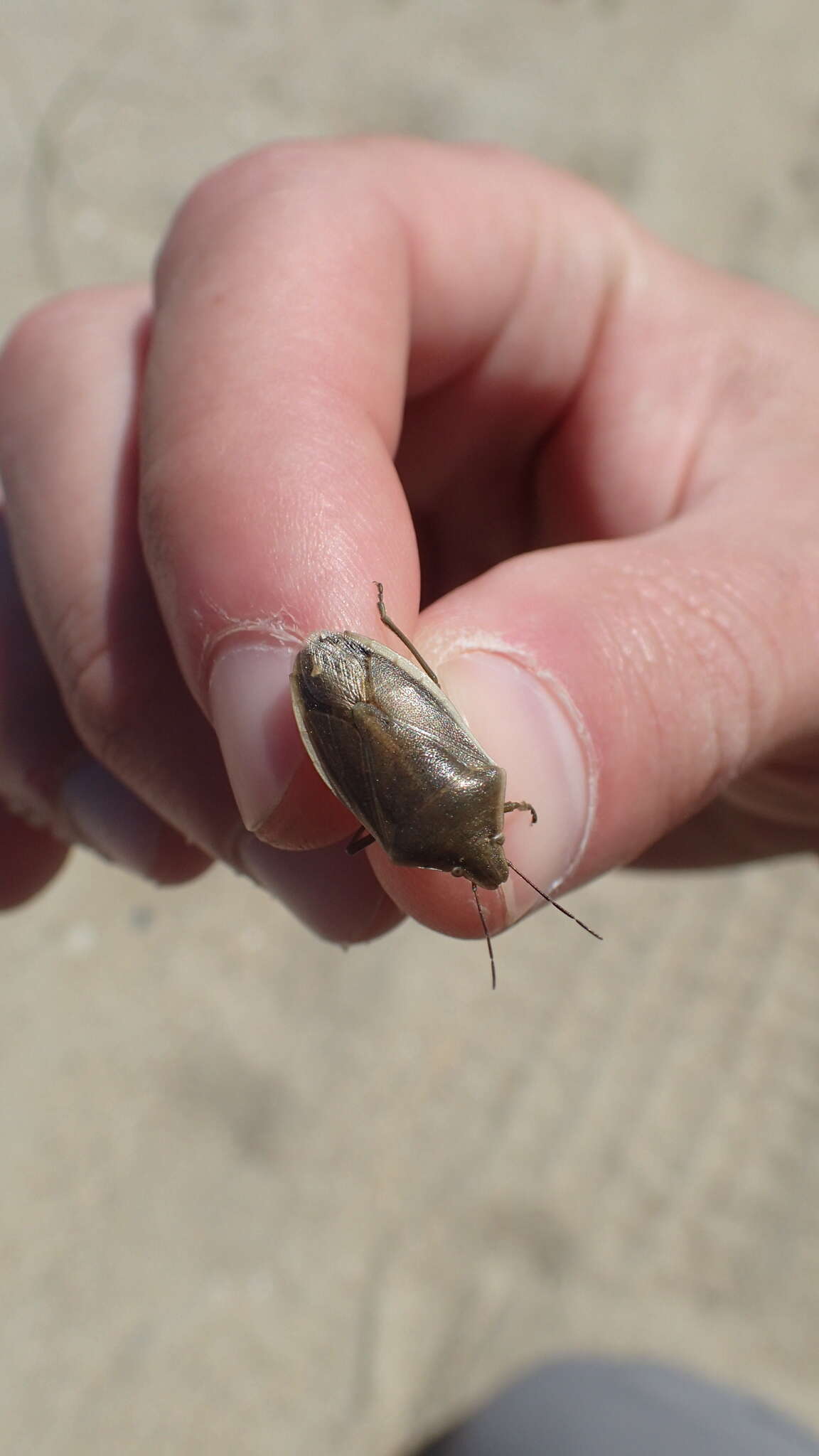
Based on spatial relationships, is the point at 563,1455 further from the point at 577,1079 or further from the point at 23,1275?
the point at 23,1275

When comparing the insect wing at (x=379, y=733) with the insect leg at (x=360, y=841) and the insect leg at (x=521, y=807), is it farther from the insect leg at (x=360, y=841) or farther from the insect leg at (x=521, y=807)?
the insect leg at (x=360, y=841)

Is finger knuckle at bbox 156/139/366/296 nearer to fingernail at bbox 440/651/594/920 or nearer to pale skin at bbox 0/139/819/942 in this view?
pale skin at bbox 0/139/819/942

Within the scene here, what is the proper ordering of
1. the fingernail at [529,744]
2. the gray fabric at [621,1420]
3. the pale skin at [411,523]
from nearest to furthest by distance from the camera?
1. the fingernail at [529,744]
2. the pale skin at [411,523]
3. the gray fabric at [621,1420]

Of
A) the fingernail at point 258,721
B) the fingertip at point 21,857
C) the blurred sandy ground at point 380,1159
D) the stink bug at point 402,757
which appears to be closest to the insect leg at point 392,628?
the stink bug at point 402,757

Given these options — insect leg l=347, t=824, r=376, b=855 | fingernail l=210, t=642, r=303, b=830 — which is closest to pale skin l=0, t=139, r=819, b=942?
fingernail l=210, t=642, r=303, b=830

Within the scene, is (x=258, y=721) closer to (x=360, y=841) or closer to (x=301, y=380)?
(x=360, y=841)
